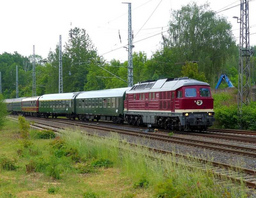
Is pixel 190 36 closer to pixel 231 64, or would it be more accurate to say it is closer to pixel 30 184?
pixel 231 64

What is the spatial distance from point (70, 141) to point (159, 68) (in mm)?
31471

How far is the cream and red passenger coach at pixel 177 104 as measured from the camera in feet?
65.5

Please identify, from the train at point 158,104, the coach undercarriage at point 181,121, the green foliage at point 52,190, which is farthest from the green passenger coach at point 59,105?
the green foliage at point 52,190

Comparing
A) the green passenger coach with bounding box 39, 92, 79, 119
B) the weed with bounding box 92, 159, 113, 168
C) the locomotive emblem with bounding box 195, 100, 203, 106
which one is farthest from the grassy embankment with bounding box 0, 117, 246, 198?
the green passenger coach with bounding box 39, 92, 79, 119

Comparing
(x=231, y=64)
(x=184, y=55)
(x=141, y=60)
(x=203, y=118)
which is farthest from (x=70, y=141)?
(x=231, y=64)

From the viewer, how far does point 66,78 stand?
269 ft

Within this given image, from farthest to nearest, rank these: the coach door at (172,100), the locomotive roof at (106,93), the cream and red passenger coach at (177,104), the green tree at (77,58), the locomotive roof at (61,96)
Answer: the green tree at (77,58), the locomotive roof at (61,96), the locomotive roof at (106,93), the coach door at (172,100), the cream and red passenger coach at (177,104)

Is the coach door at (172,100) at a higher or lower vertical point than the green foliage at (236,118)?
higher

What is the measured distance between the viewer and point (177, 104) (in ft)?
66.6

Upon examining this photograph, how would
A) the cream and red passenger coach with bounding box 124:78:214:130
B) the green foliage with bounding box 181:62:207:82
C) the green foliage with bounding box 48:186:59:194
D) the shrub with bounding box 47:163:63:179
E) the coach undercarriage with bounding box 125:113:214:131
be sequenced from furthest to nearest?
the green foliage with bounding box 181:62:207:82 → the cream and red passenger coach with bounding box 124:78:214:130 → the coach undercarriage with bounding box 125:113:214:131 → the shrub with bounding box 47:163:63:179 → the green foliage with bounding box 48:186:59:194

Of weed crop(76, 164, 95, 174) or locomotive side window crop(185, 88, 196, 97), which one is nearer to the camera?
weed crop(76, 164, 95, 174)

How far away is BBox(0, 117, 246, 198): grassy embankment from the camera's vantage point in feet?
23.2

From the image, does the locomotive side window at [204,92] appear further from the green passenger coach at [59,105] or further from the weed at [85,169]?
the green passenger coach at [59,105]

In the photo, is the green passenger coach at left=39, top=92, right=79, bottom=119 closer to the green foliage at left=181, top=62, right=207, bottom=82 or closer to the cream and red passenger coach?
the green foliage at left=181, top=62, right=207, bottom=82
